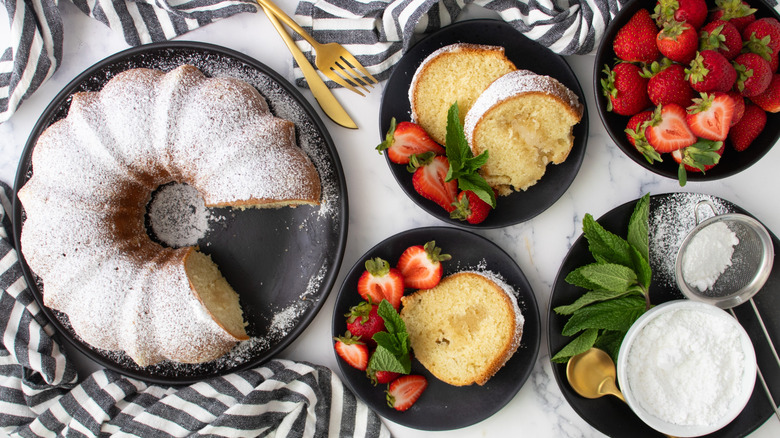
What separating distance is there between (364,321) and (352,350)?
11 centimetres

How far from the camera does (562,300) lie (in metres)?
1.84

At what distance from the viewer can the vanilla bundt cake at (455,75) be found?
1.78 m

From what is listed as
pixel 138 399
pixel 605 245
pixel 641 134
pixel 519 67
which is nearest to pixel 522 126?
pixel 519 67

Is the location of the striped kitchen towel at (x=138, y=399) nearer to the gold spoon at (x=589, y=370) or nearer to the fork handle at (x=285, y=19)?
the gold spoon at (x=589, y=370)

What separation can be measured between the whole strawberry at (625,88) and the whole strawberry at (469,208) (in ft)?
1.63

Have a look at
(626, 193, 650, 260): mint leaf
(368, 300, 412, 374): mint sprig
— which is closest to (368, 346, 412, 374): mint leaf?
(368, 300, 412, 374): mint sprig

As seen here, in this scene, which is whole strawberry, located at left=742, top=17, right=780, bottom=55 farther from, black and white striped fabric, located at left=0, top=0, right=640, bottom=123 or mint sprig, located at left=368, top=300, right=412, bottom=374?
mint sprig, located at left=368, top=300, right=412, bottom=374

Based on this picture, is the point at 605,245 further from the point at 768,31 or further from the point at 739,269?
the point at 768,31

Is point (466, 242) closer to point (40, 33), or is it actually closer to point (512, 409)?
point (512, 409)

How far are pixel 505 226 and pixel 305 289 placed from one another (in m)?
0.73

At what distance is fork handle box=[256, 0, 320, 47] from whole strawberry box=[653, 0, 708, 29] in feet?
3.51

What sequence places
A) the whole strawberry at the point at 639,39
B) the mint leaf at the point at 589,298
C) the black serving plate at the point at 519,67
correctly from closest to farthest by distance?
the whole strawberry at the point at 639,39
the mint leaf at the point at 589,298
the black serving plate at the point at 519,67

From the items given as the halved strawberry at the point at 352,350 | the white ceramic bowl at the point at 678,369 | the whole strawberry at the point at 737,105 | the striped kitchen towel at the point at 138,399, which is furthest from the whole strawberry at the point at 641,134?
the striped kitchen towel at the point at 138,399

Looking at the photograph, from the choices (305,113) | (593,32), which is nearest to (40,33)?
(305,113)
